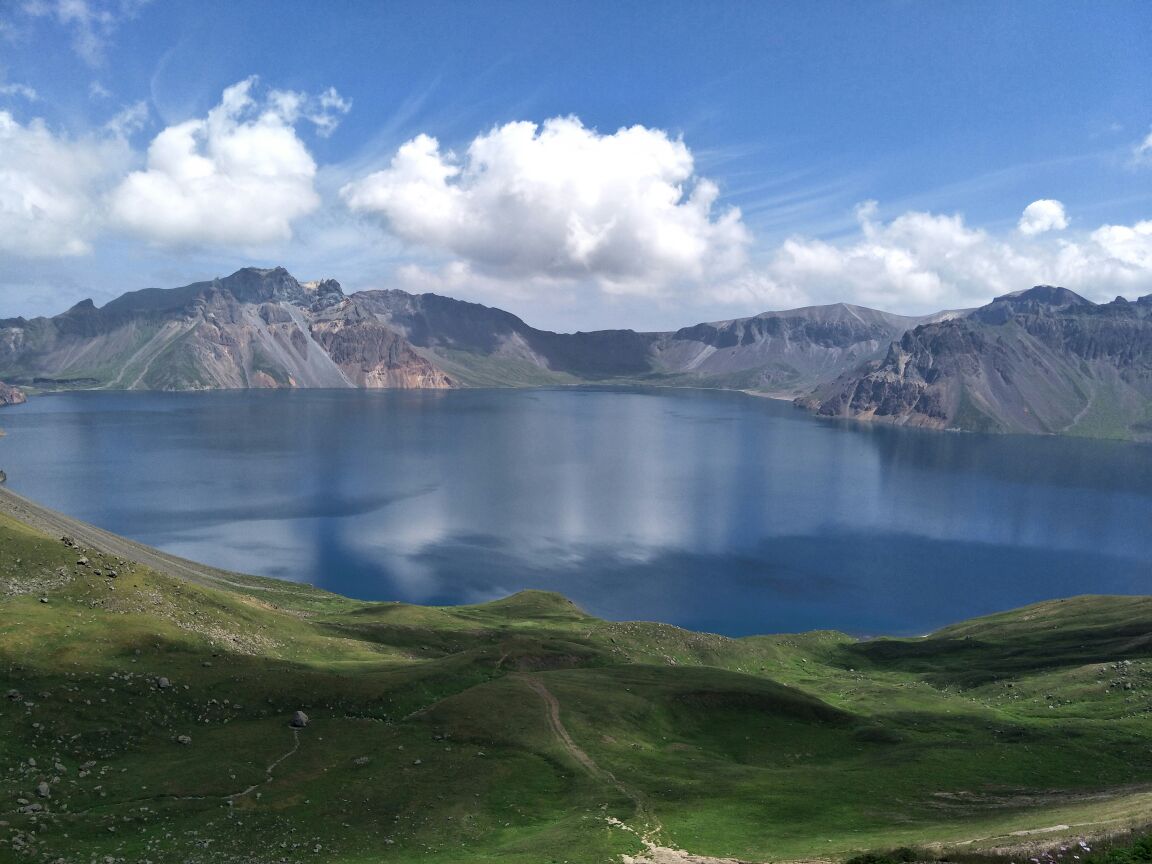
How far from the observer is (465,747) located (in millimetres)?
58750

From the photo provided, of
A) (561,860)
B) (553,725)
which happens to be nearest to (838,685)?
(553,725)

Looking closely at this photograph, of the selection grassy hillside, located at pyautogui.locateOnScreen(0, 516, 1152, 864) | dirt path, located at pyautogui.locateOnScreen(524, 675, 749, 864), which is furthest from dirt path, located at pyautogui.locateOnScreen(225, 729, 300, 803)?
dirt path, located at pyautogui.locateOnScreen(524, 675, 749, 864)

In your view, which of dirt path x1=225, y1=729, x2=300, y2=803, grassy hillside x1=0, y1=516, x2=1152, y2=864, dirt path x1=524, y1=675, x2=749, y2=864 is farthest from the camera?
dirt path x1=225, y1=729, x2=300, y2=803

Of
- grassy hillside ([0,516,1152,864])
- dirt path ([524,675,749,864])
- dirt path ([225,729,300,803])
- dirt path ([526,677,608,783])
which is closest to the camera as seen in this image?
dirt path ([524,675,749,864])

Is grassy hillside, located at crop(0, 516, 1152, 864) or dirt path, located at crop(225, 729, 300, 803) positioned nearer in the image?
grassy hillside, located at crop(0, 516, 1152, 864)

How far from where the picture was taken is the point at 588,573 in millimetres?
179250

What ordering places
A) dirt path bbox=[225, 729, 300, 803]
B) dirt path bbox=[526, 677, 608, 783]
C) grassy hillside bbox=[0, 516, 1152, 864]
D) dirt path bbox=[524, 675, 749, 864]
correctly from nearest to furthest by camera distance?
1. dirt path bbox=[524, 675, 749, 864]
2. grassy hillside bbox=[0, 516, 1152, 864]
3. dirt path bbox=[225, 729, 300, 803]
4. dirt path bbox=[526, 677, 608, 783]

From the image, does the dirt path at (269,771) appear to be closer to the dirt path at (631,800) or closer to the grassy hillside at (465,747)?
the grassy hillside at (465,747)

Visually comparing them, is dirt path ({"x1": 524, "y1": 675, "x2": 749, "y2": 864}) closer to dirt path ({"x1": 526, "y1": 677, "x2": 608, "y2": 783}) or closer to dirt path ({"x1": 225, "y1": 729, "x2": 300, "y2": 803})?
dirt path ({"x1": 526, "y1": 677, "x2": 608, "y2": 783})

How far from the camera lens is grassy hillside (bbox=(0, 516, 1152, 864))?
4306 cm

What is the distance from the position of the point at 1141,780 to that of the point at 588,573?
129 m

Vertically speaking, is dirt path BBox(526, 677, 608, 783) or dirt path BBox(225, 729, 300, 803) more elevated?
dirt path BBox(225, 729, 300, 803)

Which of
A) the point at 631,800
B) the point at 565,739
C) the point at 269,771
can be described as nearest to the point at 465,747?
the point at 565,739

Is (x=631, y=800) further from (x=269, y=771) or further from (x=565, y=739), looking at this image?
(x=269, y=771)
